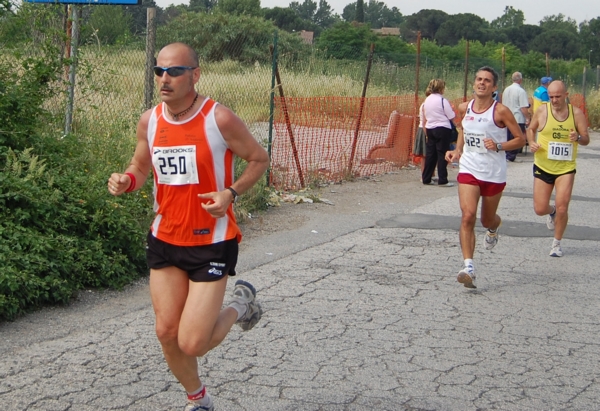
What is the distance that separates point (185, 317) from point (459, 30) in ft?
357

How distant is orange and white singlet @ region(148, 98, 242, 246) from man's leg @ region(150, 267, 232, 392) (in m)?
0.21

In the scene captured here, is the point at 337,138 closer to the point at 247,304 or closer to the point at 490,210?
the point at 490,210

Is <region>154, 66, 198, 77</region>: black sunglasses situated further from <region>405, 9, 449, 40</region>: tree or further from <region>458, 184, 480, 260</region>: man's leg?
<region>405, 9, 449, 40</region>: tree

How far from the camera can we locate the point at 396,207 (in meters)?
11.9

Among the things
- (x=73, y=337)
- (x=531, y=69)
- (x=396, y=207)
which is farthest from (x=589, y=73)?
(x=73, y=337)

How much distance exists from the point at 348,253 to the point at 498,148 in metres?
1.95

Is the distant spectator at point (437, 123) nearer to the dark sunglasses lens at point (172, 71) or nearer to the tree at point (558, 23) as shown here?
the dark sunglasses lens at point (172, 71)

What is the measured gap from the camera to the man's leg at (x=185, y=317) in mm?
4195

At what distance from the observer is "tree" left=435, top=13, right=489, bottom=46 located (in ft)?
355

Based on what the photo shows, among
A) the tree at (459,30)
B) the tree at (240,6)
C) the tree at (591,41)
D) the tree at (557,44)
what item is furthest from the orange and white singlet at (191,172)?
the tree at (459,30)

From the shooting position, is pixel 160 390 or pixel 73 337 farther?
pixel 73 337

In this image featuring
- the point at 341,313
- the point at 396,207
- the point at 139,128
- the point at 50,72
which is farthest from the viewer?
the point at 396,207

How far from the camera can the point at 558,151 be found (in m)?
9.08

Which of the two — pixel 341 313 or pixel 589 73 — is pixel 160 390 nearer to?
pixel 341 313
